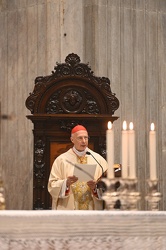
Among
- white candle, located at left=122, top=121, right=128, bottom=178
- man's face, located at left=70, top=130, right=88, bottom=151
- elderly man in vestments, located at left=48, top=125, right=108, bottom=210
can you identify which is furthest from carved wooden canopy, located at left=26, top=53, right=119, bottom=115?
white candle, located at left=122, top=121, right=128, bottom=178

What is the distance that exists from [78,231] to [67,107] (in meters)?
5.93

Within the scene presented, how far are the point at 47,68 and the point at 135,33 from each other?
164cm

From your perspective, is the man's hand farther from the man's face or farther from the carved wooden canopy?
the carved wooden canopy

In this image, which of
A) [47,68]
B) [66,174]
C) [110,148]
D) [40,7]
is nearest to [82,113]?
[66,174]

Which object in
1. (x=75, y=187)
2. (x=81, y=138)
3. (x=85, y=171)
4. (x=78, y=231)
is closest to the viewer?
(x=78, y=231)

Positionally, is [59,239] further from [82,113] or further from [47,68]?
[47,68]

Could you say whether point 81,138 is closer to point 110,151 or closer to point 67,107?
point 67,107

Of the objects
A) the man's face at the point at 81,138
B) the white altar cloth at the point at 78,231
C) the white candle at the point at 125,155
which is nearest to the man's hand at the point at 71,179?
the man's face at the point at 81,138

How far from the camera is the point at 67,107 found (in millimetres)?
9602

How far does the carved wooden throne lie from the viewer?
31.1 ft

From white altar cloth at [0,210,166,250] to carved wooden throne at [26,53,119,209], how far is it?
18.4 ft

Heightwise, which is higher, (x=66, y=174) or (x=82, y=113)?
(x=82, y=113)

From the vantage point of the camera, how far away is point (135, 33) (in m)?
11.6

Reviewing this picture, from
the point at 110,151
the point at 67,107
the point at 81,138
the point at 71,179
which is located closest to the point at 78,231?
the point at 110,151
